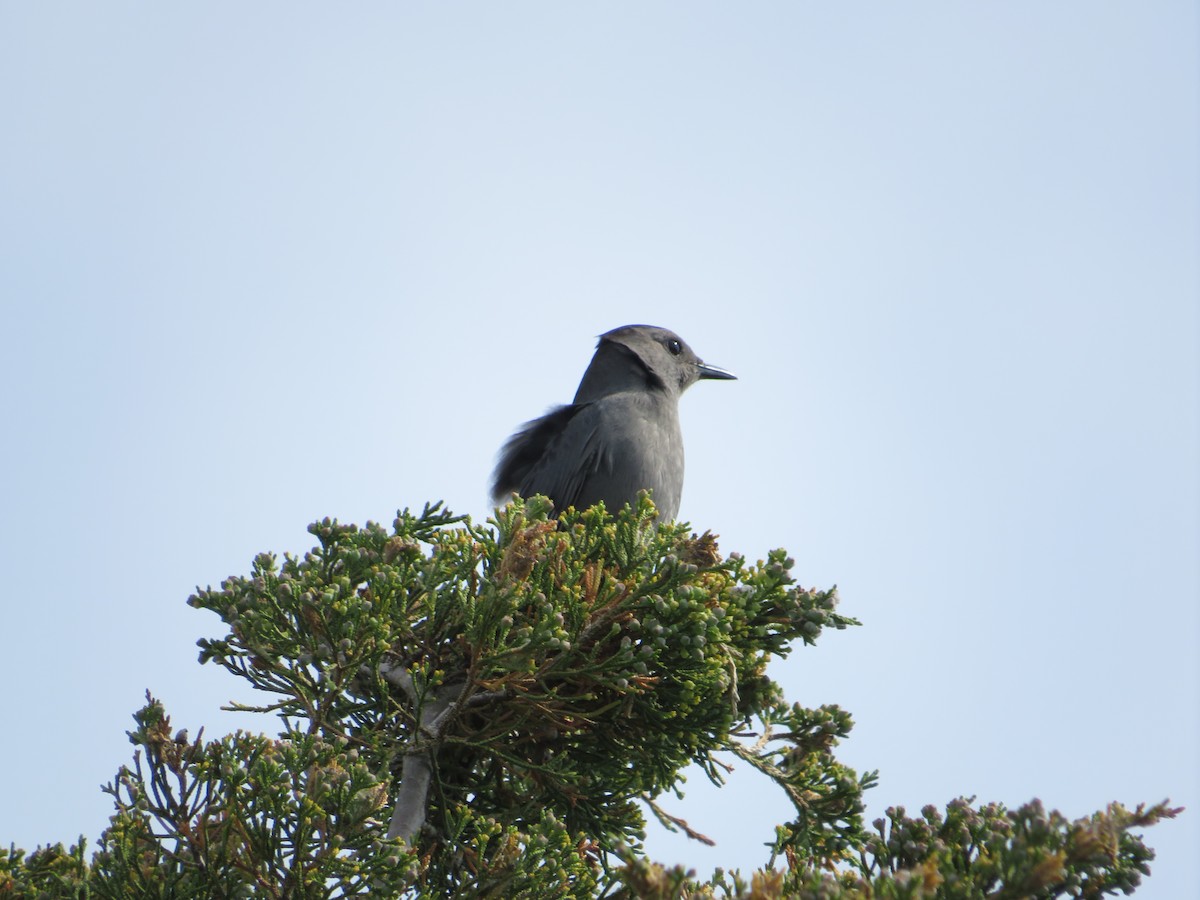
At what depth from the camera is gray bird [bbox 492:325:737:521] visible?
7539 millimetres

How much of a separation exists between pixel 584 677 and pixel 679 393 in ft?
15.5

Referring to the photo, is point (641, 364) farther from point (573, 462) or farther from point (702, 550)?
point (702, 550)

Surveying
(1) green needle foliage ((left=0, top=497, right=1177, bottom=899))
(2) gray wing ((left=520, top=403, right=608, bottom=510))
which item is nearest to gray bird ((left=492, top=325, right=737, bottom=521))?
(2) gray wing ((left=520, top=403, right=608, bottom=510))

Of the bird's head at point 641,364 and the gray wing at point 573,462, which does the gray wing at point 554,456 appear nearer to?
the gray wing at point 573,462

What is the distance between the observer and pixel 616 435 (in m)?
7.59

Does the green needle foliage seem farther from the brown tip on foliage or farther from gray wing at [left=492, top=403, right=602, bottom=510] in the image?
gray wing at [left=492, top=403, right=602, bottom=510]

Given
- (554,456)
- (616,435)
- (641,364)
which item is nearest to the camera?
(616,435)

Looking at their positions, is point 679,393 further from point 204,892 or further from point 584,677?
point 204,892

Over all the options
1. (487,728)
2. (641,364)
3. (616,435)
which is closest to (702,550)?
(487,728)

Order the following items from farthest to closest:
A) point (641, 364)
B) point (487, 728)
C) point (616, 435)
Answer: point (641, 364) → point (616, 435) → point (487, 728)

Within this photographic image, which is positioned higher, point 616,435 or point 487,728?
point 616,435

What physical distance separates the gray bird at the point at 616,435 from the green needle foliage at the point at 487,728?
2.70m

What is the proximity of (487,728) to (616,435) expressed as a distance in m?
3.38

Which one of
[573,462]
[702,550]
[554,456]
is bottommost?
[702,550]
